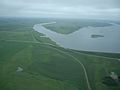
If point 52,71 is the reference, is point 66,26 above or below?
above

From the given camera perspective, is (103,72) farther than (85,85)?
Yes

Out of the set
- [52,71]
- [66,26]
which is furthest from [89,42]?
[66,26]

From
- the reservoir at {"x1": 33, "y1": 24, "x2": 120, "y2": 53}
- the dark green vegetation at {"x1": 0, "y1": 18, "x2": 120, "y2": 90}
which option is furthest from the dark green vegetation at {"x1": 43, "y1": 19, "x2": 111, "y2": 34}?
the dark green vegetation at {"x1": 0, "y1": 18, "x2": 120, "y2": 90}

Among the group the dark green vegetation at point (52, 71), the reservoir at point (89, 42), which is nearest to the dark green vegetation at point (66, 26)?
the reservoir at point (89, 42)

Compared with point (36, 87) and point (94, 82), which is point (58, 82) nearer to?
point (36, 87)

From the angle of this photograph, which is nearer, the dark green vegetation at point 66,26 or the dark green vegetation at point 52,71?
the dark green vegetation at point 52,71

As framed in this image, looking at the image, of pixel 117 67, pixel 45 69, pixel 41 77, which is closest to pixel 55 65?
pixel 45 69

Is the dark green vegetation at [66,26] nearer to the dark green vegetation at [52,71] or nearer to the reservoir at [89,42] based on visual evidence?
the reservoir at [89,42]

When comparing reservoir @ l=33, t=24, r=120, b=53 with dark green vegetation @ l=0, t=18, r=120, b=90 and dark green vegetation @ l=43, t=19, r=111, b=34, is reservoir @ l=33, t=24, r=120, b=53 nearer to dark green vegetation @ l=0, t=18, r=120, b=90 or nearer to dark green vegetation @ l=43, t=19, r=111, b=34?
dark green vegetation @ l=0, t=18, r=120, b=90

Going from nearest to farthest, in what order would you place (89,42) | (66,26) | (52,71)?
(52,71)
(89,42)
(66,26)

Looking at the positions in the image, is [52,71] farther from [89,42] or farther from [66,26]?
[66,26]

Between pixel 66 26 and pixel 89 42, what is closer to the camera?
pixel 89 42
